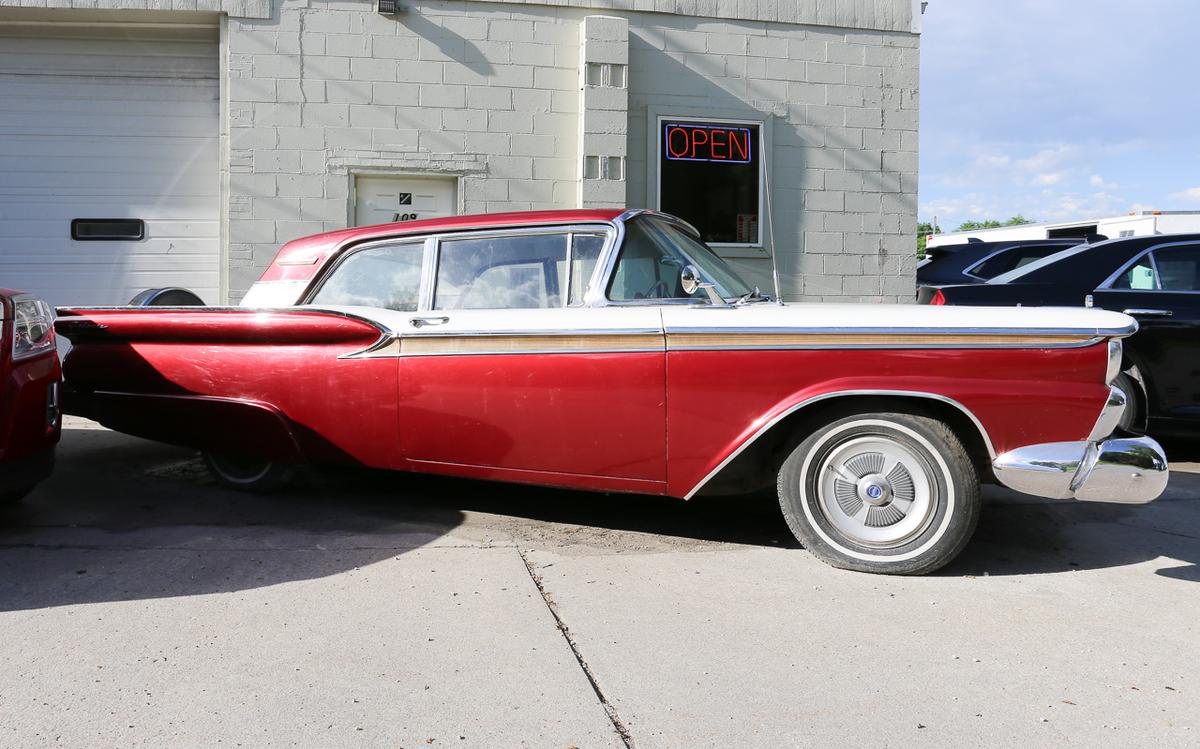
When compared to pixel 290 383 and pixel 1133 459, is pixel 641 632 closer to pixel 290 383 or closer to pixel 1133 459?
pixel 1133 459

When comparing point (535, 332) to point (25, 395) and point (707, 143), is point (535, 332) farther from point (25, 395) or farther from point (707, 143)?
point (707, 143)

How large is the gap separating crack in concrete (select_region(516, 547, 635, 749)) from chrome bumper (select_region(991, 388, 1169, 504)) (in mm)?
1777

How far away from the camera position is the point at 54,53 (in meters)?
8.96

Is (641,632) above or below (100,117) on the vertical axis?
below

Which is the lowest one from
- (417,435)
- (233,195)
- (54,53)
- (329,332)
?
(417,435)

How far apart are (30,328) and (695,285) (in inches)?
119

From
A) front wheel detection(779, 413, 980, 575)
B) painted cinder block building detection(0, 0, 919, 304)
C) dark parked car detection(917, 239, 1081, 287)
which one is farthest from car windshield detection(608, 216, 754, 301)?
dark parked car detection(917, 239, 1081, 287)

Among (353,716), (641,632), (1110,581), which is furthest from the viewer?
(1110,581)

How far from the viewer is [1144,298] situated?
6215 mm

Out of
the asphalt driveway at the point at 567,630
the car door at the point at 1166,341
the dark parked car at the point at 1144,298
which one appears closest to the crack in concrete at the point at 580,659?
the asphalt driveway at the point at 567,630

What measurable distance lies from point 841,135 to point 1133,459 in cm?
669

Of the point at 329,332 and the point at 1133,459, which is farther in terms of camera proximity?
the point at 329,332

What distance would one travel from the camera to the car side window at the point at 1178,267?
→ 6.34 m

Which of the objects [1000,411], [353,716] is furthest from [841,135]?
[353,716]
